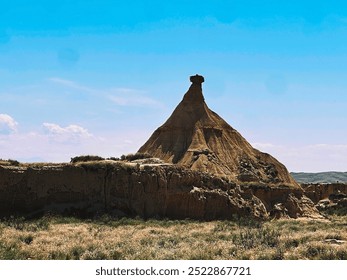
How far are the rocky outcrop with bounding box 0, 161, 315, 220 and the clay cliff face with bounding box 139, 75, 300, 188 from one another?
91.7 feet

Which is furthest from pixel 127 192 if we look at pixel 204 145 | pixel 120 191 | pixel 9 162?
pixel 204 145

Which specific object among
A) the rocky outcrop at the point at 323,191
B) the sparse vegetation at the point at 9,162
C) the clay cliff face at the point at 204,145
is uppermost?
the clay cliff face at the point at 204,145

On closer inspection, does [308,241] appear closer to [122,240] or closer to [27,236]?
[122,240]

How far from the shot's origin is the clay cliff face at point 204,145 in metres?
62.2

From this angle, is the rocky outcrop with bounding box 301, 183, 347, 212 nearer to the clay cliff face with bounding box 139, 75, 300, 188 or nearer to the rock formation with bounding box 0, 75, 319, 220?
the clay cliff face with bounding box 139, 75, 300, 188

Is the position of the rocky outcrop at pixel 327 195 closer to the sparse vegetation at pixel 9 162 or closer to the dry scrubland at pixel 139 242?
the dry scrubland at pixel 139 242

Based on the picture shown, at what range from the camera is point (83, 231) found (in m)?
21.2

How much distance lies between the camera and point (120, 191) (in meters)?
27.4

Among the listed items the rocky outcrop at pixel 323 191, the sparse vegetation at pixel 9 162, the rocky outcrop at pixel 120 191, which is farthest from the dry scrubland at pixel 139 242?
the rocky outcrop at pixel 323 191

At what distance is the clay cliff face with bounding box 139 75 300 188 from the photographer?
2448 inches

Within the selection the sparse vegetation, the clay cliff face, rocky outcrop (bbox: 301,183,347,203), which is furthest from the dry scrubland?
rocky outcrop (bbox: 301,183,347,203)

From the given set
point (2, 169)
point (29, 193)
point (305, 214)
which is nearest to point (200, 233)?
point (29, 193)

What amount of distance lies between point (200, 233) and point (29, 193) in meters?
10.4

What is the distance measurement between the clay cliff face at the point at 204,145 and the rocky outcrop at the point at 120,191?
91.7ft
